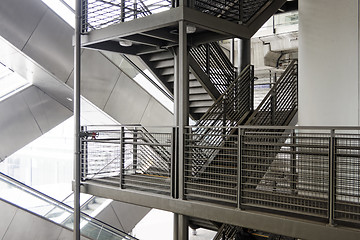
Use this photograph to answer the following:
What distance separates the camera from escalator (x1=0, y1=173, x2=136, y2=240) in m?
8.23

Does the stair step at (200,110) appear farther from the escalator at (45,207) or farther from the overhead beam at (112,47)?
the escalator at (45,207)

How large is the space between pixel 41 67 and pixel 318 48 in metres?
5.78

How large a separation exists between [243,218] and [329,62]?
276 cm

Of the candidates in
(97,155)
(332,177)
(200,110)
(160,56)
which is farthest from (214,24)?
(200,110)

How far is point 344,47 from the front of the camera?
226 inches

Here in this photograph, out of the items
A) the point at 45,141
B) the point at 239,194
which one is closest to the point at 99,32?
the point at 239,194

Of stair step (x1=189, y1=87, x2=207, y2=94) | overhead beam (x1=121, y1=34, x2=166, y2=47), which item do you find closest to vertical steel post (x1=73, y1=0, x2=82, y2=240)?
overhead beam (x1=121, y1=34, x2=166, y2=47)

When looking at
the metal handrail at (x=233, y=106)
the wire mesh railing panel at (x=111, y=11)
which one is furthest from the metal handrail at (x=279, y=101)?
the wire mesh railing panel at (x=111, y=11)

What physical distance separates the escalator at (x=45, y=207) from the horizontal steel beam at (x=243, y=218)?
2500 millimetres

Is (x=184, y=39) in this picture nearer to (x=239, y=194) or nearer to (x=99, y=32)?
(x=99, y=32)

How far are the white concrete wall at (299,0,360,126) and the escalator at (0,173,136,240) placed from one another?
5759 mm

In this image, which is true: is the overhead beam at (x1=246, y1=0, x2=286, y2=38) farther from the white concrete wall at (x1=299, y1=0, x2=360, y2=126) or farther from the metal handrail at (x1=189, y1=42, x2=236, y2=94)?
the metal handrail at (x1=189, y1=42, x2=236, y2=94)

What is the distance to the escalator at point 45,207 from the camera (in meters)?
8.23

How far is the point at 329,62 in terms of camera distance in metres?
5.94
